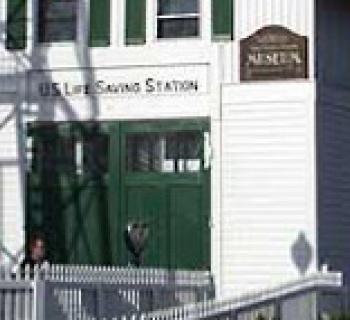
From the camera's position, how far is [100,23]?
23.7 m

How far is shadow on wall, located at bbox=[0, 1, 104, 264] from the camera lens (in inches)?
931

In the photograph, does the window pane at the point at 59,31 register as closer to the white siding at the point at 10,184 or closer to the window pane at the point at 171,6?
the white siding at the point at 10,184

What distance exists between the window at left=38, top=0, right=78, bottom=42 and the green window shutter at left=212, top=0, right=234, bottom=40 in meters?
2.99

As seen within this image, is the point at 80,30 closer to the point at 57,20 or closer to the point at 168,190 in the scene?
the point at 57,20

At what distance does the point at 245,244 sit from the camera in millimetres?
22109

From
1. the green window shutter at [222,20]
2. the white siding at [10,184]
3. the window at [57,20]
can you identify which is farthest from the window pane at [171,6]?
the white siding at [10,184]

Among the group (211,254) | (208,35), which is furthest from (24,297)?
(208,35)

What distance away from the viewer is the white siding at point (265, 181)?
2181cm

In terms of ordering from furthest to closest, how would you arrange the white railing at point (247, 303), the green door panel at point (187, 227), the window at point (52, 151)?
1. the window at point (52, 151)
2. the green door panel at point (187, 227)
3. the white railing at point (247, 303)

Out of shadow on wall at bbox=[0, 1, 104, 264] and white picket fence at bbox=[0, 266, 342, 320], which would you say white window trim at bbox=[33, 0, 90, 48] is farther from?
white picket fence at bbox=[0, 266, 342, 320]

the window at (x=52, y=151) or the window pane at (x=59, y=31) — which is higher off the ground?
the window pane at (x=59, y=31)

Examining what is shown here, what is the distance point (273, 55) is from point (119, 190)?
13.2 ft

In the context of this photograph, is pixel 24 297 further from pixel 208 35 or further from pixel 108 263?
pixel 208 35

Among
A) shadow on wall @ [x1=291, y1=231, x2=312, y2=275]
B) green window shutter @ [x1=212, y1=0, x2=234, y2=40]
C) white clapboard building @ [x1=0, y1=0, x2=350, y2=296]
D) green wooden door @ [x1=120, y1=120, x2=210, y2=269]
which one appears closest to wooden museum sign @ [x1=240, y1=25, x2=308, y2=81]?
white clapboard building @ [x1=0, y1=0, x2=350, y2=296]
